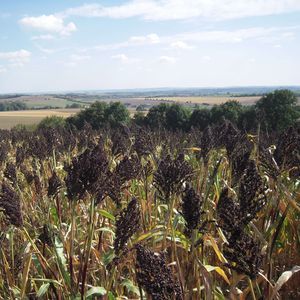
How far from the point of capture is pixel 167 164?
94.1 inches

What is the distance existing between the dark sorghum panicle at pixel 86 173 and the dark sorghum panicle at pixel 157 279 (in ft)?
2.06

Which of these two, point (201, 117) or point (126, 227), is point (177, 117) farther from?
point (126, 227)

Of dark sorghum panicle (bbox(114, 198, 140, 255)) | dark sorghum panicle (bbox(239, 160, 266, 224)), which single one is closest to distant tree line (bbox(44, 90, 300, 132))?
dark sorghum panicle (bbox(114, 198, 140, 255))

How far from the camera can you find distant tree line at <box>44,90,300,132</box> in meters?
38.5

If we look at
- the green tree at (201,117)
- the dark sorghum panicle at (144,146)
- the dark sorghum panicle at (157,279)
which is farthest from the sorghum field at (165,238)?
the green tree at (201,117)

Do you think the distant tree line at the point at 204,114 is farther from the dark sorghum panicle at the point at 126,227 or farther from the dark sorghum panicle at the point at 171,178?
the dark sorghum panicle at the point at 126,227

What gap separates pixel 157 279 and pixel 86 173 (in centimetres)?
76

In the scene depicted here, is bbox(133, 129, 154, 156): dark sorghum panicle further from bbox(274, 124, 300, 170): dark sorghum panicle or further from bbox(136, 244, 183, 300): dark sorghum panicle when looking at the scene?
bbox(136, 244, 183, 300): dark sorghum panicle

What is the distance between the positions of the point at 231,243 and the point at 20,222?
1.21m

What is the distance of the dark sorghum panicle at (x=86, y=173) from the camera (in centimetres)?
198

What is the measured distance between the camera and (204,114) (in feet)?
150

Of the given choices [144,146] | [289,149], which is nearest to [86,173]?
[289,149]

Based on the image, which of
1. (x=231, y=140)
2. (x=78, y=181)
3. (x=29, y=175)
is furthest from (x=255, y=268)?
(x=29, y=175)

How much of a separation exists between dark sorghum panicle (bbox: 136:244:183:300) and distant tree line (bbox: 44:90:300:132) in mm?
27995
